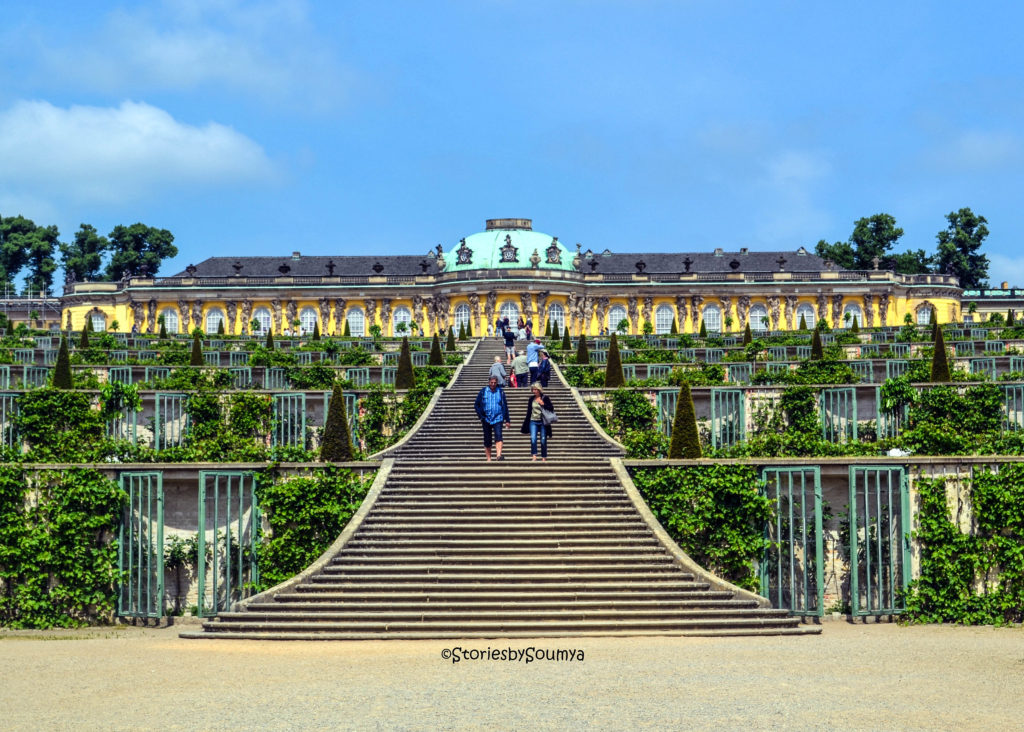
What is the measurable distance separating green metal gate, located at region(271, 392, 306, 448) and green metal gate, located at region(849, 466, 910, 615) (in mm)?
11449

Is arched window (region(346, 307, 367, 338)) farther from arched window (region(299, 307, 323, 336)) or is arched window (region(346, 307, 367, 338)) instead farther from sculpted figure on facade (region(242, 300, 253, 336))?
sculpted figure on facade (region(242, 300, 253, 336))

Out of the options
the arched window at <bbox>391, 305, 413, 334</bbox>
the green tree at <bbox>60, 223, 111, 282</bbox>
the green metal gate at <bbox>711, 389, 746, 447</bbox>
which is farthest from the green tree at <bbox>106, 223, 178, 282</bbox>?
the green metal gate at <bbox>711, 389, 746, 447</bbox>

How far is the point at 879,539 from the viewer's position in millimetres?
17297

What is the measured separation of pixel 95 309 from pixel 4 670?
78.1 meters

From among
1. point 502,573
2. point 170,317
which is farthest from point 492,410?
point 170,317

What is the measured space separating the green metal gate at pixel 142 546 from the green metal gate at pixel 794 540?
8.43m

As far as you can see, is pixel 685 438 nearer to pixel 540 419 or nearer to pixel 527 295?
pixel 540 419

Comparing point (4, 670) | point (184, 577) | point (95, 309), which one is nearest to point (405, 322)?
point (95, 309)

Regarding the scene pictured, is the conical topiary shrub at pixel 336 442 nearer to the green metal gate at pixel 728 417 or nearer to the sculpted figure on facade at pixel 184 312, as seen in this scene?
the green metal gate at pixel 728 417

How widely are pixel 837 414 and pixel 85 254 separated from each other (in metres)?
81.9

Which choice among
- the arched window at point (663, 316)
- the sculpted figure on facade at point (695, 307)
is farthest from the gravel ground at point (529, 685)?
the sculpted figure on facade at point (695, 307)

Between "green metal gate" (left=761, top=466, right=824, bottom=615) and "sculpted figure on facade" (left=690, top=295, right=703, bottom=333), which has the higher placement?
"sculpted figure on facade" (left=690, top=295, right=703, bottom=333)

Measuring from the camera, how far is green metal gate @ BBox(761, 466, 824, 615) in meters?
17.7

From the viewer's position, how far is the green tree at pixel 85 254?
9594 cm
